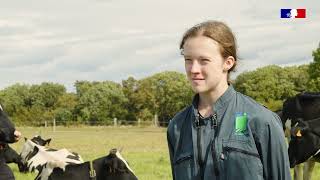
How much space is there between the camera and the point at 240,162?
8.95 feet

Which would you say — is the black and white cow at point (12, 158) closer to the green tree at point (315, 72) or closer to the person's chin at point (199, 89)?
the person's chin at point (199, 89)

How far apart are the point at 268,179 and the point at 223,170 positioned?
0.81 ft

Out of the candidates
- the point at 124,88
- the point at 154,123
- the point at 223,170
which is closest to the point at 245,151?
the point at 223,170

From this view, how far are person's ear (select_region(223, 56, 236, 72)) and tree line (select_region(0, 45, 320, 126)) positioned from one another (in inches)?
2681

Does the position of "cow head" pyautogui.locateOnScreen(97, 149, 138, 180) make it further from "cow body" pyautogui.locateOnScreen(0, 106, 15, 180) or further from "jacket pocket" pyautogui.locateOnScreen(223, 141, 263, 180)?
"jacket pocket" pyautogui.locateOnScreen(223, 141, 263, 180)

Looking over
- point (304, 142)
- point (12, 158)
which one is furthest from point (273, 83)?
point (304, 142)

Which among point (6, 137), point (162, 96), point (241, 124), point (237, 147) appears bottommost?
point (6, 137)

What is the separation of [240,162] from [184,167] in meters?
0.30

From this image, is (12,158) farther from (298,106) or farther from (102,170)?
(298,106)

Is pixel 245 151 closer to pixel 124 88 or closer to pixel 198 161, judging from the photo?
pixel 198 161

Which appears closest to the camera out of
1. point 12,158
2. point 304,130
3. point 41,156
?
point 304,130

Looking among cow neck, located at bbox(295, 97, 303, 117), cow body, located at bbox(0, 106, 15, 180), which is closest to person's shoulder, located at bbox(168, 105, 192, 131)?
cow body, located at bbox(0, 106, 15, 180)

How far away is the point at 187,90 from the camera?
80750mm

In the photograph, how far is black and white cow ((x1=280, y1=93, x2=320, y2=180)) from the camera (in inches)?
397
